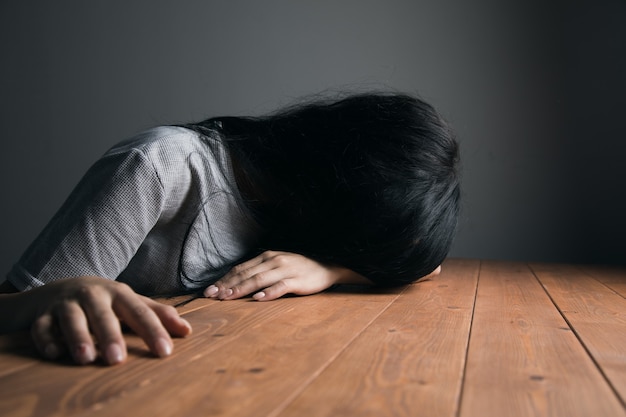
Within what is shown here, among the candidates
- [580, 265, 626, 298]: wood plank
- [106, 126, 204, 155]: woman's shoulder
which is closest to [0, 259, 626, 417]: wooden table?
[106, 126, 204, 155]: woman's shoulder

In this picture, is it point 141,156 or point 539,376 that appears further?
point 141,156

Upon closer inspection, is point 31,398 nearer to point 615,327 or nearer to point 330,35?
point 615,327

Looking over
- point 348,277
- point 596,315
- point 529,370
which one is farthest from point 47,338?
point 596,315

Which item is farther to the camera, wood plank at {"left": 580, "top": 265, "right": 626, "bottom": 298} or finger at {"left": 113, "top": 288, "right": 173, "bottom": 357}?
wood plank at {"left": 580, "top": 265, "right": 626, "bottom": 298}

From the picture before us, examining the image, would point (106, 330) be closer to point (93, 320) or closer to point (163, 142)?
point (93, 320)

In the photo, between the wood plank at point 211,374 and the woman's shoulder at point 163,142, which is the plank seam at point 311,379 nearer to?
the wood plank at point 211,374

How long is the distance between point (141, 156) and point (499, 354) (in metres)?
0.66

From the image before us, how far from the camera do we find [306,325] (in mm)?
947

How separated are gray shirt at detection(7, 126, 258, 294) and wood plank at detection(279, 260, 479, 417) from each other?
15.4 inches

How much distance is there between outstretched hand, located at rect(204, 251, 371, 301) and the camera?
3.96 ft

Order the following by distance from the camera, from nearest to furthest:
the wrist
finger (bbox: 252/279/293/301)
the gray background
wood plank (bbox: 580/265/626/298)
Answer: finger (bbox: 252/279/293/301) < the wrist < wood plank (bbox: 580/265/626/298) < the gray background

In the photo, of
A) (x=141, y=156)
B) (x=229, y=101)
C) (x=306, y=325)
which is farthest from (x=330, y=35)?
(x=306, y=325)

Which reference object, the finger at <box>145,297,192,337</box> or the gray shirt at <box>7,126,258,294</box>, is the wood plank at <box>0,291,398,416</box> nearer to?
the finger at <box>145,297,192,337</box>

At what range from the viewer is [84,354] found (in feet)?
2.17
